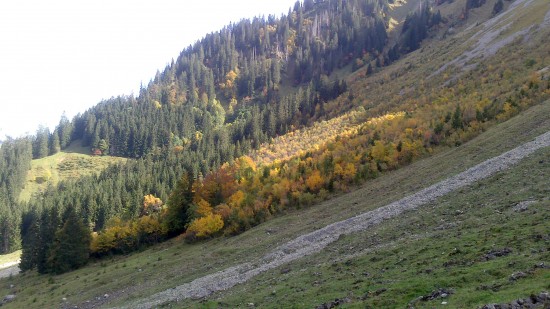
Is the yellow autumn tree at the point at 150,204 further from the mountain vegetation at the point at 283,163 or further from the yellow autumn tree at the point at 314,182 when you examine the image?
the yellow autumn tree at the point at 314,182

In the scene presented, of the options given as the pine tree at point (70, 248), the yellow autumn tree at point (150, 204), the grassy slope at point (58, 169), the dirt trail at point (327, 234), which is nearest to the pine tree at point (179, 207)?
the pine tree at point (70, 248)

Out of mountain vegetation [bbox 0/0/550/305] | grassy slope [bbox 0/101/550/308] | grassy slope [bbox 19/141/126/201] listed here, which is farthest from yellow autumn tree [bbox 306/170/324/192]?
grassy slope [bbox 19/141/126/201]

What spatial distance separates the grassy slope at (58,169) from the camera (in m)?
171

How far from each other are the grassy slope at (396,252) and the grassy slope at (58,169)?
132206mm

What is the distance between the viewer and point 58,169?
7303 inches

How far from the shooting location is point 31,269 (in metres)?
77.5

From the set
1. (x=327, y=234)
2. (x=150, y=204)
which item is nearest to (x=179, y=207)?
(x=150, y=204)

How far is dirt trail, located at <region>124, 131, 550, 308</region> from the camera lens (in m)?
28.8

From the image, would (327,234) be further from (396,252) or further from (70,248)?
(70,248)

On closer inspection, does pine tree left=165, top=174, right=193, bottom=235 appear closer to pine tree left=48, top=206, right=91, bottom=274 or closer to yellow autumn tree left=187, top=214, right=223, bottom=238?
yellow autumn tree left=187, top=214, right=223, bottom=238

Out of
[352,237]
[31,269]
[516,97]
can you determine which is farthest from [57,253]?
[516,97]

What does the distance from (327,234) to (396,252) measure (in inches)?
480

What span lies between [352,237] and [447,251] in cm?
1136

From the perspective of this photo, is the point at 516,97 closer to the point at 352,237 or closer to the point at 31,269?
the point at 352,237
